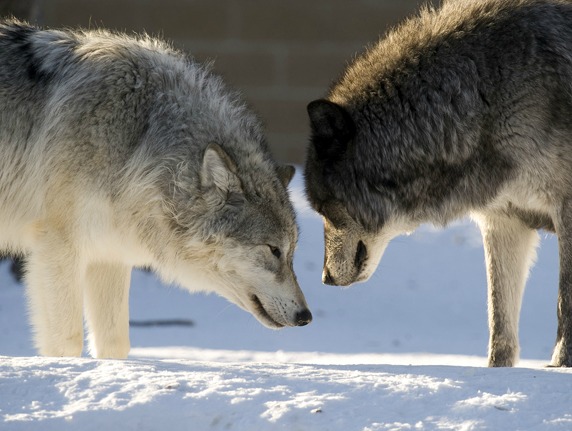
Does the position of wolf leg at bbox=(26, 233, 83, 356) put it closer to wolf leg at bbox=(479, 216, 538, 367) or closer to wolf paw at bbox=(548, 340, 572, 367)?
wolf leg at bbox=(479, 216, 538, 367)

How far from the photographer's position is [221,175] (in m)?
4.57

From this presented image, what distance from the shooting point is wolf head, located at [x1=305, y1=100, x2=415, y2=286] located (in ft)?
15.3

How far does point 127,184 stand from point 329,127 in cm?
91

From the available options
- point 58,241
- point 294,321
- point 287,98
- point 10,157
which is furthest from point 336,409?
point 287,98

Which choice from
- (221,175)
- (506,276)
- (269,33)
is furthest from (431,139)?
(269,33)

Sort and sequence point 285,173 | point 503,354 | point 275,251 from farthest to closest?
1. point 285,173
2. point 503,354
3. point 275,251

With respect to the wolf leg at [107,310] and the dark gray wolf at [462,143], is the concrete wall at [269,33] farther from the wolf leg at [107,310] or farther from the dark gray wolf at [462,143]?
the dark gray wolf at [462,143]

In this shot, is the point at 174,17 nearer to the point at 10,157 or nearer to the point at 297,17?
the point at 297,17

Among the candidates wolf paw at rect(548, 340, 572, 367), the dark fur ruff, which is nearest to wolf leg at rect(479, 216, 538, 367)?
the dark fur ruff

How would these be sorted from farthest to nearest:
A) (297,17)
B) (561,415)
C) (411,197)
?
1. (297,17)
2. (411,197)
3. (561,415)

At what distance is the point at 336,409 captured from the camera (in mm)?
3277

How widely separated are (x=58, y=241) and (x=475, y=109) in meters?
1.85

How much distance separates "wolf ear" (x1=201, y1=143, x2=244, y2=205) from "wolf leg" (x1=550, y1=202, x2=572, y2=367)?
1.36 metres

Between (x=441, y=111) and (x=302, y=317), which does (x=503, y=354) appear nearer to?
(x=302, y=317)
